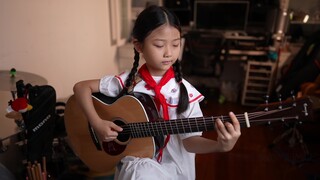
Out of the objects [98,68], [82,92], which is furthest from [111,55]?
[82,92]

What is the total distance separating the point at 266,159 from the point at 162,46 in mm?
1606

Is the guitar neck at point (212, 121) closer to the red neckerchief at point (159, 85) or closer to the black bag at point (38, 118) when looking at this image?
the red neckerchief at point (159, 85)

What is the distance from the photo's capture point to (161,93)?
3.26 ft

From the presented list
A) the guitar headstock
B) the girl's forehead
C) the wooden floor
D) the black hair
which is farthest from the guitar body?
the wooden floor

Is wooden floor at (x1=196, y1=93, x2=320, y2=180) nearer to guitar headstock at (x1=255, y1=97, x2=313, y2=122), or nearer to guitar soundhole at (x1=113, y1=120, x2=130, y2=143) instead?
guitar soundhole at (x1=113, y1=120, x2=130, y2=143)

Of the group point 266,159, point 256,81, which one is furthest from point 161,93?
point 256,81

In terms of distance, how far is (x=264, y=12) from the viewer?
3.26 metres

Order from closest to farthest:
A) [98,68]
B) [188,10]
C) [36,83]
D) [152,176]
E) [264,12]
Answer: [152,176]
[36,83]
[98,68]
[264,12]
[188,10]

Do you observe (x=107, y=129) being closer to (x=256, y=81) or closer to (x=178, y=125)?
(x=178, y=125)

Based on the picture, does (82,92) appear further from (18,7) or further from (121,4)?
(121,4)

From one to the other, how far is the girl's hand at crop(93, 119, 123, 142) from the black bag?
286 millimetres

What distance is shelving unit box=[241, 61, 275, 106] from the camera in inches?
112

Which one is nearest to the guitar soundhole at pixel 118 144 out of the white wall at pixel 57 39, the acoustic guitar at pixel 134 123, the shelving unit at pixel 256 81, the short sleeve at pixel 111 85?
the acoustic guitar at pixel 134 123

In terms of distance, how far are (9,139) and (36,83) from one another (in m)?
0.44
